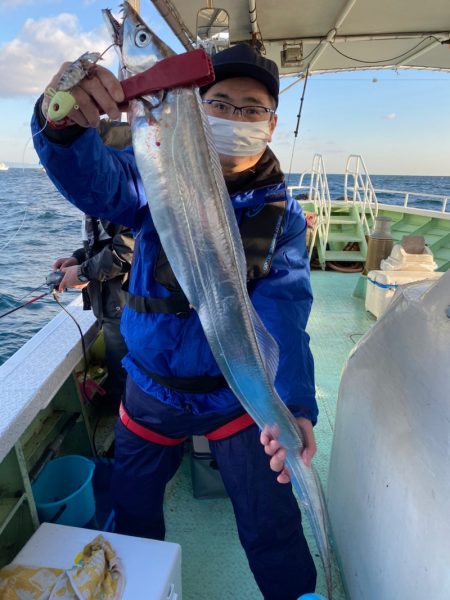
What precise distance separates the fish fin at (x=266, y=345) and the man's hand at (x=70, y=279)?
2.00 metres

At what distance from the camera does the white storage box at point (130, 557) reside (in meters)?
1.51

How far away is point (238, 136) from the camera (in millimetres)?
1604

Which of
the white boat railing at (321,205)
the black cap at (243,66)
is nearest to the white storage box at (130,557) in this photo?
the black cap at (243,66)

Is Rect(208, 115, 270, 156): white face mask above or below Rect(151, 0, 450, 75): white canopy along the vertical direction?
below

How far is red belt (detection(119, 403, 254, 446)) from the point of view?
1877 mm

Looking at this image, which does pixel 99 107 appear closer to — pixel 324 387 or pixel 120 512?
pixel 120 512

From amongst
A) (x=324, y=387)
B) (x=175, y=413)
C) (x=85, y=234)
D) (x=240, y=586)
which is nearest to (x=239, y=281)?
(x=175, y=413)

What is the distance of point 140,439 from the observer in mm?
1913

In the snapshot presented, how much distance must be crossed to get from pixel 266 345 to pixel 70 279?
207cm

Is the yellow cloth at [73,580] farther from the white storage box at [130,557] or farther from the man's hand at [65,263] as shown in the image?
the man's hand at [65,263]

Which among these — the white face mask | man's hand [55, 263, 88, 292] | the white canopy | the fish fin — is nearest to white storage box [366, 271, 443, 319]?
the white canopy

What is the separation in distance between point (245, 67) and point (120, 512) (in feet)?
6.72

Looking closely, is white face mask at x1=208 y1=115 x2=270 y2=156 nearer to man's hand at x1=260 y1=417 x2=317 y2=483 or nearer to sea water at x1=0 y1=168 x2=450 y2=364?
sea water at x1=0 y1=168 x2=450 y2=364

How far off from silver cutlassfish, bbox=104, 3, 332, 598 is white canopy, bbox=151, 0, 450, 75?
3.06 m
